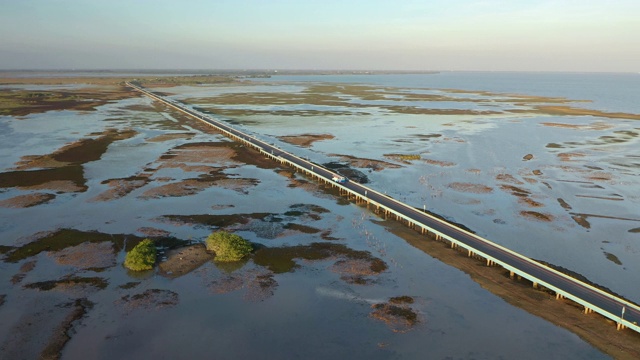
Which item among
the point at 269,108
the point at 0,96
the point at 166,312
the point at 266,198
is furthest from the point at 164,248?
the point at 0,96

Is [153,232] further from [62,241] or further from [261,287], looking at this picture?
[261,287]

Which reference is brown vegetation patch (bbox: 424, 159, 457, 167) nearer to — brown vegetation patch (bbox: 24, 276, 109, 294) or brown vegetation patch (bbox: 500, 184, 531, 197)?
brown vegetation patch (bbox: 500, 184, 531, 197)

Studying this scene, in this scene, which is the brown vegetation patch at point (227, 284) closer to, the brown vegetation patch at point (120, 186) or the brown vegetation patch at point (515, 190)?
the brown vegetation patch at point (120, 186)

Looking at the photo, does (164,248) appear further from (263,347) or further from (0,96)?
(0,96)

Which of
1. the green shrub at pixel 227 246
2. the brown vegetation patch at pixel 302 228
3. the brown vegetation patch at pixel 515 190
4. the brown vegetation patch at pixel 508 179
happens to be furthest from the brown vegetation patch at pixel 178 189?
the brown vegetation patch at pixel 508 179

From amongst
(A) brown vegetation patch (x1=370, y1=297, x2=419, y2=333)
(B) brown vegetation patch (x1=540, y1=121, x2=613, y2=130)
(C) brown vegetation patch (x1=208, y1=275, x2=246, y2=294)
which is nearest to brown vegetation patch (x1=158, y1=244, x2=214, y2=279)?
(C) brown vegetation patch (x1=208, y1=275, x2=246, y2=294)

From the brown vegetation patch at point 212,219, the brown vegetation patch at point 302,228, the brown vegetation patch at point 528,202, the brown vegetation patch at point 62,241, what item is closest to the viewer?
the brown vegetation patch at point 62,241
